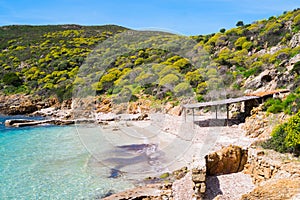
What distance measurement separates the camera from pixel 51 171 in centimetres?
1188

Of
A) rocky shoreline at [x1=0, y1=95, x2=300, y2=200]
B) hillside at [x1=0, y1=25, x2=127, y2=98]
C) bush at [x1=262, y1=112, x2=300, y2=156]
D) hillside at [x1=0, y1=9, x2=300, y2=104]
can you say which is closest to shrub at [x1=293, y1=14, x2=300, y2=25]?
hillside at [x1=0, y1=9, x2=300, y2=104]

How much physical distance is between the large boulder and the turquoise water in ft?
10.2

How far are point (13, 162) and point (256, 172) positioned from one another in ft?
38.0

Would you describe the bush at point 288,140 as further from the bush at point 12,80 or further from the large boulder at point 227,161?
the bush at point 12,80

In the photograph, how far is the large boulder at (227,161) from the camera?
829 cm

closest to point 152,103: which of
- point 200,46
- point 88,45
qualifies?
point 200,46

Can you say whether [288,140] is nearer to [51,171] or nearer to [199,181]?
[199,181]

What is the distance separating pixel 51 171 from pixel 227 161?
7.47 meters

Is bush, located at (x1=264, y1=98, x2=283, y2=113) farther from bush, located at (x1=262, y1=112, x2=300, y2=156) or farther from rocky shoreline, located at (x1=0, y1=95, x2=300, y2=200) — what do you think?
bush, located at (x1=262, y1=112, x2=300, y2=156)

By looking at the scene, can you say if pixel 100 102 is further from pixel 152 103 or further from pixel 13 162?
pixel 13 162

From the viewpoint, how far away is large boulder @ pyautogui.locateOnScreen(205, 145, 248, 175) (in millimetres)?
8289

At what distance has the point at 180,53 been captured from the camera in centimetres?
3606

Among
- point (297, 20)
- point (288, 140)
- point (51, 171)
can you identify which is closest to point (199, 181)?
point (288, 140)

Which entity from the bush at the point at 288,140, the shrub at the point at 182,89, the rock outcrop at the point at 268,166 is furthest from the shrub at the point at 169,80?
the rock outcrop at the point at 268,166
